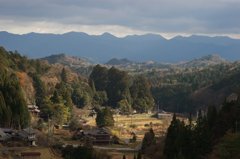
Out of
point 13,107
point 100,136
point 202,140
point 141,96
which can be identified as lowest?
point 100,136

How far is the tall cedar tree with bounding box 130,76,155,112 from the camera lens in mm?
92938

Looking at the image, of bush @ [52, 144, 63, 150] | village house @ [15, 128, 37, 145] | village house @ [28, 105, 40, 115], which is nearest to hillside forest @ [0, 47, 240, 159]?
village house @ [28, 105, 40, 115]

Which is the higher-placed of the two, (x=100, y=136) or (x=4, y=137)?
(x=4, y=137)

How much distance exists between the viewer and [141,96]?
9600cm

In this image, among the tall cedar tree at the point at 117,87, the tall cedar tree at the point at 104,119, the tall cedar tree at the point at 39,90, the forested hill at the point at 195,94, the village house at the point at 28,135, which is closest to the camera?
the village house at the point at 28,135

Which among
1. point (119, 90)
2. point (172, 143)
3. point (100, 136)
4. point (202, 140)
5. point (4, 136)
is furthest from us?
point (119, 90)

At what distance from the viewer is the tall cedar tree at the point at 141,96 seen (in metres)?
92.9

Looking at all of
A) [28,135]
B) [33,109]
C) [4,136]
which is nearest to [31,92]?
[33,109]

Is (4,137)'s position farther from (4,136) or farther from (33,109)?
(33,109)

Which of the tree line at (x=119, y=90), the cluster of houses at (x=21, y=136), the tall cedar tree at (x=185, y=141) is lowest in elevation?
the cluster of houses at (x=21, y=136)

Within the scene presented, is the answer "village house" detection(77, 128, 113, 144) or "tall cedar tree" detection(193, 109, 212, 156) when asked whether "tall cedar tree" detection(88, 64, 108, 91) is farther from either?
"tall cedar tree" detection(193, 109, 212, 156)

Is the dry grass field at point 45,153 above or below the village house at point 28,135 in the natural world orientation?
below

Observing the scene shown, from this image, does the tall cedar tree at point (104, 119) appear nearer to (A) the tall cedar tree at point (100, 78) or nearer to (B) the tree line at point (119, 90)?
(B) the tree line at point (119, 90)

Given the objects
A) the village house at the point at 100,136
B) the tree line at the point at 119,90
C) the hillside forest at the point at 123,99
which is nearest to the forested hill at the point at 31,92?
the hillside forest at the point at 123,99
